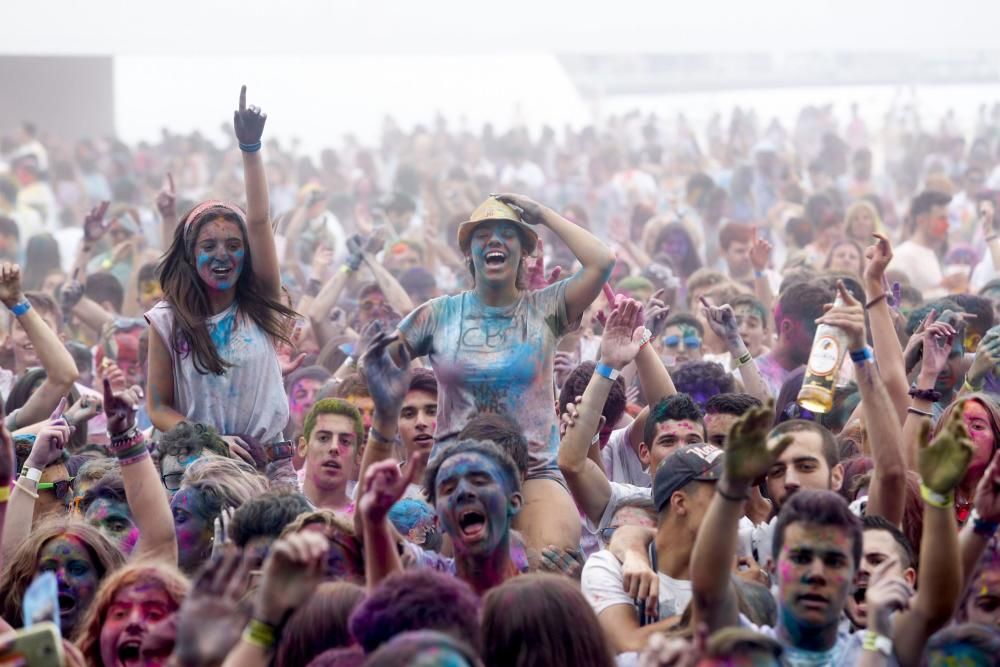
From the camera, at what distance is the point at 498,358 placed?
5.95 metres

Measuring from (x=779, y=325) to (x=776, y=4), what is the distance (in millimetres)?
12450

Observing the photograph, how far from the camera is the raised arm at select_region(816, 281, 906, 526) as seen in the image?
5070 mm

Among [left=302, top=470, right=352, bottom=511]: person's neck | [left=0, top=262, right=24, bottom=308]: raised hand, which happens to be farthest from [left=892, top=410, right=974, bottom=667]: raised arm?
[left=0, top=262, right=24, bottom=308]: raised hand

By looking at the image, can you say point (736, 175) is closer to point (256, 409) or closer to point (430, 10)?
point (430, 10)

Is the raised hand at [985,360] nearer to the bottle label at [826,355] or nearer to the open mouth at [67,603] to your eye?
the bottle label at [826,355]

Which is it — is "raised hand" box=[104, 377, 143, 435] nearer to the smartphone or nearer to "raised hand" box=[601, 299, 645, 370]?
the smartphone

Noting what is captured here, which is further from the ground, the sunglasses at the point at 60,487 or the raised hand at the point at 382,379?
the raised hand at the point at 382,379

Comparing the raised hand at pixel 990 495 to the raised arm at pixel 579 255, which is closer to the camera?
the raised hand at pixel 990 495

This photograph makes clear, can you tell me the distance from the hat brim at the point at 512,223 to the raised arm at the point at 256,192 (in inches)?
32.2

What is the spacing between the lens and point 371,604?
375 centimetres

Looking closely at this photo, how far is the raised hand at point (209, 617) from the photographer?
3.38 metres

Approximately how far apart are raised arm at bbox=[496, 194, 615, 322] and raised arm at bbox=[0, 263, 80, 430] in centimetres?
218

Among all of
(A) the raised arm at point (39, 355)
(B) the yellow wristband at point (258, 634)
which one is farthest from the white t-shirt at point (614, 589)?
(A) the raised arm at point (39, 355)

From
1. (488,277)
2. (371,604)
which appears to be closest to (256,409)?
(488,277)
